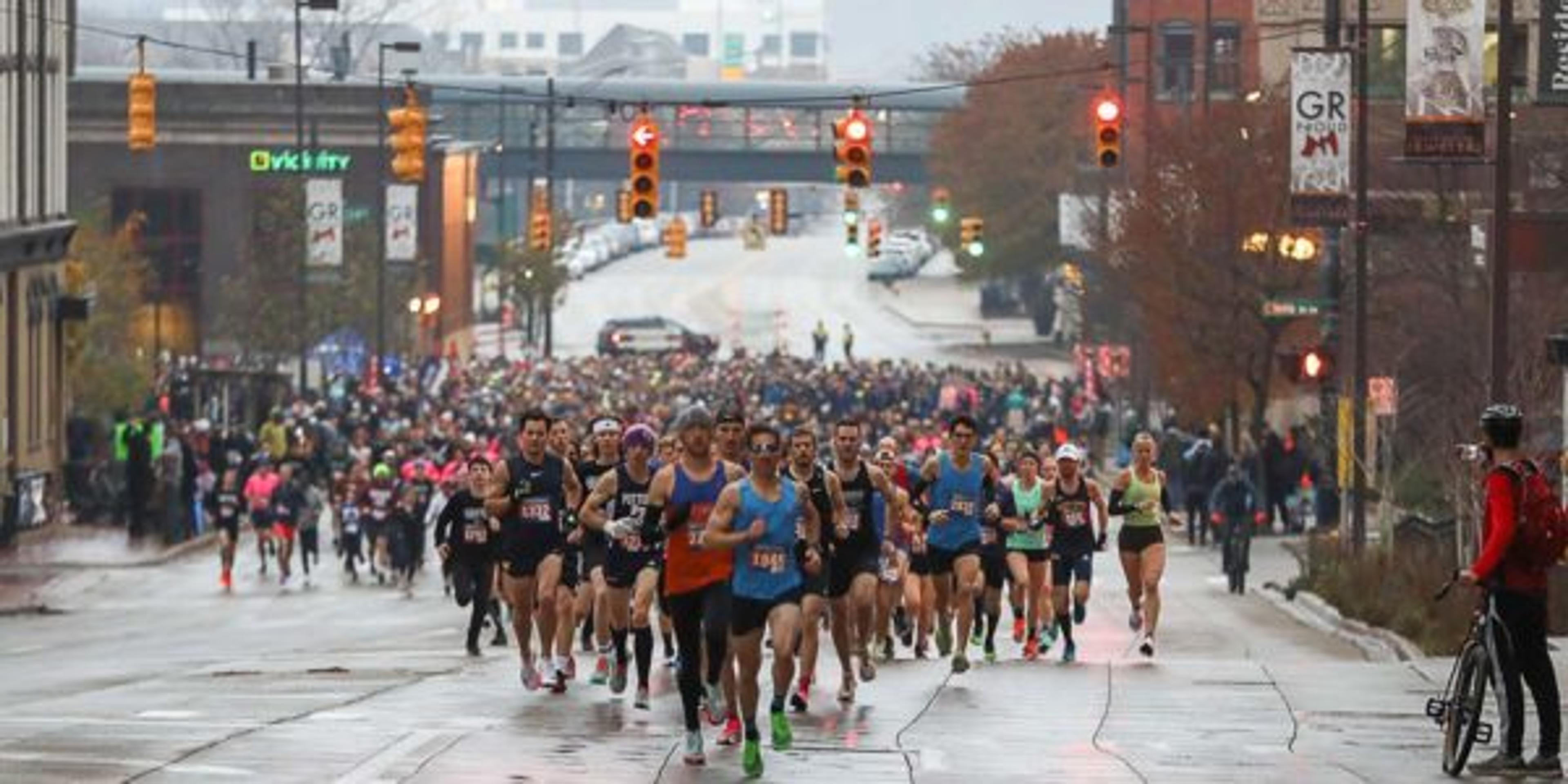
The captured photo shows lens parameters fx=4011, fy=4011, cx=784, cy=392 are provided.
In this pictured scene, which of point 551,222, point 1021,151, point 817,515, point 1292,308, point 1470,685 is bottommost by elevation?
point 1470,685

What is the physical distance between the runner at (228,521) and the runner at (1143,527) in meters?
19.2

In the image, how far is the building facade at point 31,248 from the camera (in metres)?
57.8

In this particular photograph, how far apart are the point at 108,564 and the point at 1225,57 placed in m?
46.4

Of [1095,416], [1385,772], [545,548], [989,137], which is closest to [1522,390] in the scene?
[545,548]

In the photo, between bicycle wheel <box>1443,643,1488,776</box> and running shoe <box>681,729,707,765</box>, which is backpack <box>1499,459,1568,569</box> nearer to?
bicycle wheel <box>1443,643,1488,776</box>

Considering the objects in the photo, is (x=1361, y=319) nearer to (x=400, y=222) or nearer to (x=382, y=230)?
(x=382, y=230)

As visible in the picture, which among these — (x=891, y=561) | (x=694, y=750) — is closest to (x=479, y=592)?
Answer: (x=891, y=561)

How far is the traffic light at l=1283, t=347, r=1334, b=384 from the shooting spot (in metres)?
48.3

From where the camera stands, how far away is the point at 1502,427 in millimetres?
18797

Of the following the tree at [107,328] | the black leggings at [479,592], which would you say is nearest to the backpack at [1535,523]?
the black leggings at [479,592]

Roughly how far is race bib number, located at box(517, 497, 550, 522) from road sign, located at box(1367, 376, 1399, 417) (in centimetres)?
2109

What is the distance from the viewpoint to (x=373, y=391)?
77125mm

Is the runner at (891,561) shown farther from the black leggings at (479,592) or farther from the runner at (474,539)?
the black leggings at (479,592)

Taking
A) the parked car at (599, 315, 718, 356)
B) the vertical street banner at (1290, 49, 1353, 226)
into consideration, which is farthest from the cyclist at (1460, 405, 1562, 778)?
the parked car at (599, 315, 718, 356)
